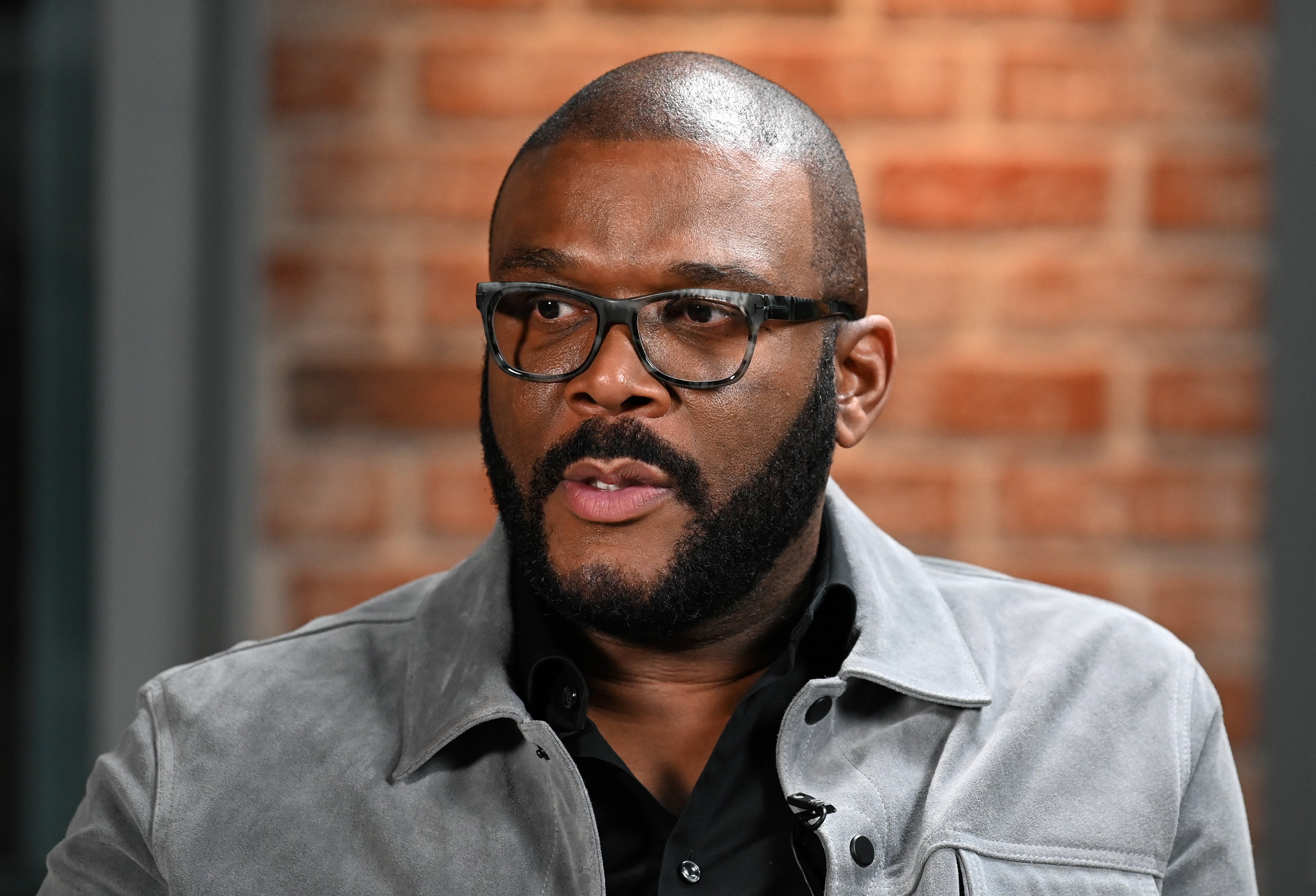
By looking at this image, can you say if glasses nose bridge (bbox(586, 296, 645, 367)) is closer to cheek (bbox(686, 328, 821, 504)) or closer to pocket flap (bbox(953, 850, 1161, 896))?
cheek (bbox(686, 328, 821, 504))

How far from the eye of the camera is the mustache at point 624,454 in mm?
1140

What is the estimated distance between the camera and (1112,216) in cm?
175

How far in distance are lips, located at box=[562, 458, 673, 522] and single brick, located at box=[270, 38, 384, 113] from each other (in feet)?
2.77

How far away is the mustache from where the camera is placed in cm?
114

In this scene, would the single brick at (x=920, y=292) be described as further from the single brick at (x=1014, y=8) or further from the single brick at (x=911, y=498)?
the single brick at (x=1014, y=8)

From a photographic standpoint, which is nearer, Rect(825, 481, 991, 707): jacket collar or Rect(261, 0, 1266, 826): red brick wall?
Rect(825, 481, 991, 707): jacket collar

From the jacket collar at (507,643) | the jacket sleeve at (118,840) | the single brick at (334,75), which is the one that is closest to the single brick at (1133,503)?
the jacket collar at (507,643)

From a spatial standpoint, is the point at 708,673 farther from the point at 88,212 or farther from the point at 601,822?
the point at 88,212

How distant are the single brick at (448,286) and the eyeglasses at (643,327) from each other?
56 centimetres

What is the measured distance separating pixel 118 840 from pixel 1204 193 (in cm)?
148

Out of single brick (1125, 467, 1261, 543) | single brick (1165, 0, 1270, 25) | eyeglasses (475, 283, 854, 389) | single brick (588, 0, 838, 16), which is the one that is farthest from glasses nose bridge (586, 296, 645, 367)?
single brick (1165, 0, 1270, 25)

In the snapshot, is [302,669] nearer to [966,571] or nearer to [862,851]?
[862,851]

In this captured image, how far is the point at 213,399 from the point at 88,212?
32cm

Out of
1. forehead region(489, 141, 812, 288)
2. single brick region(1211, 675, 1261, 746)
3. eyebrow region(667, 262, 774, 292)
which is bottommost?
single brick region(1211, 675, 1261, 746)
